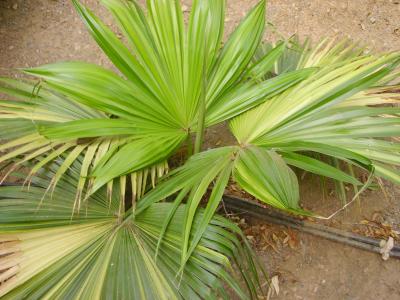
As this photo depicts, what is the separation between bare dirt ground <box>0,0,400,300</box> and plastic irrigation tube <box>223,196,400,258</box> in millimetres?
52

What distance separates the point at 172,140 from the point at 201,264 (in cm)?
50

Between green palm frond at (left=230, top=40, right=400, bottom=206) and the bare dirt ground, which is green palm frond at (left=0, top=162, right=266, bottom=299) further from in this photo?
the bare dirt ground

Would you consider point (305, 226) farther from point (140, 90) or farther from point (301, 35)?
point (301, 35)

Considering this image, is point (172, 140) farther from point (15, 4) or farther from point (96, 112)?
point (15, 4)

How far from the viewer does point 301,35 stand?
9.80 feet

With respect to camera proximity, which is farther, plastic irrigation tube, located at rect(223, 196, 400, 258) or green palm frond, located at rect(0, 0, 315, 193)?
plastic irrigation tube, located at rect(223, 196, 400, 258)

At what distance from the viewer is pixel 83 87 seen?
1553 mm

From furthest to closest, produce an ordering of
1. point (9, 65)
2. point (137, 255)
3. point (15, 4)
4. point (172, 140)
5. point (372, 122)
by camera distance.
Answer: point (15, 4)
point (9, 65)
point (172, 140)
point (372, 122)
point (137, 255)

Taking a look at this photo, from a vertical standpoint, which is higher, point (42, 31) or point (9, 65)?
point (42, 31)

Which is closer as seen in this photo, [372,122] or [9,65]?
[372,122]

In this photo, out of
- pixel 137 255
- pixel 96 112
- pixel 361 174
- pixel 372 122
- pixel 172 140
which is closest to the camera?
Answer: pixel 137 255

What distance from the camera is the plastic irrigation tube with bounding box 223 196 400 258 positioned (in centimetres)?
201

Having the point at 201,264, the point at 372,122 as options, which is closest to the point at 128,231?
the point at 201,264

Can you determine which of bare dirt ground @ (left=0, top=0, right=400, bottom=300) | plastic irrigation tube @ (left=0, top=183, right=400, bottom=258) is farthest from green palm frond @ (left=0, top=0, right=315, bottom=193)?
bare dirt ground @ (left=0, top=0, right=400, bottom=300)
